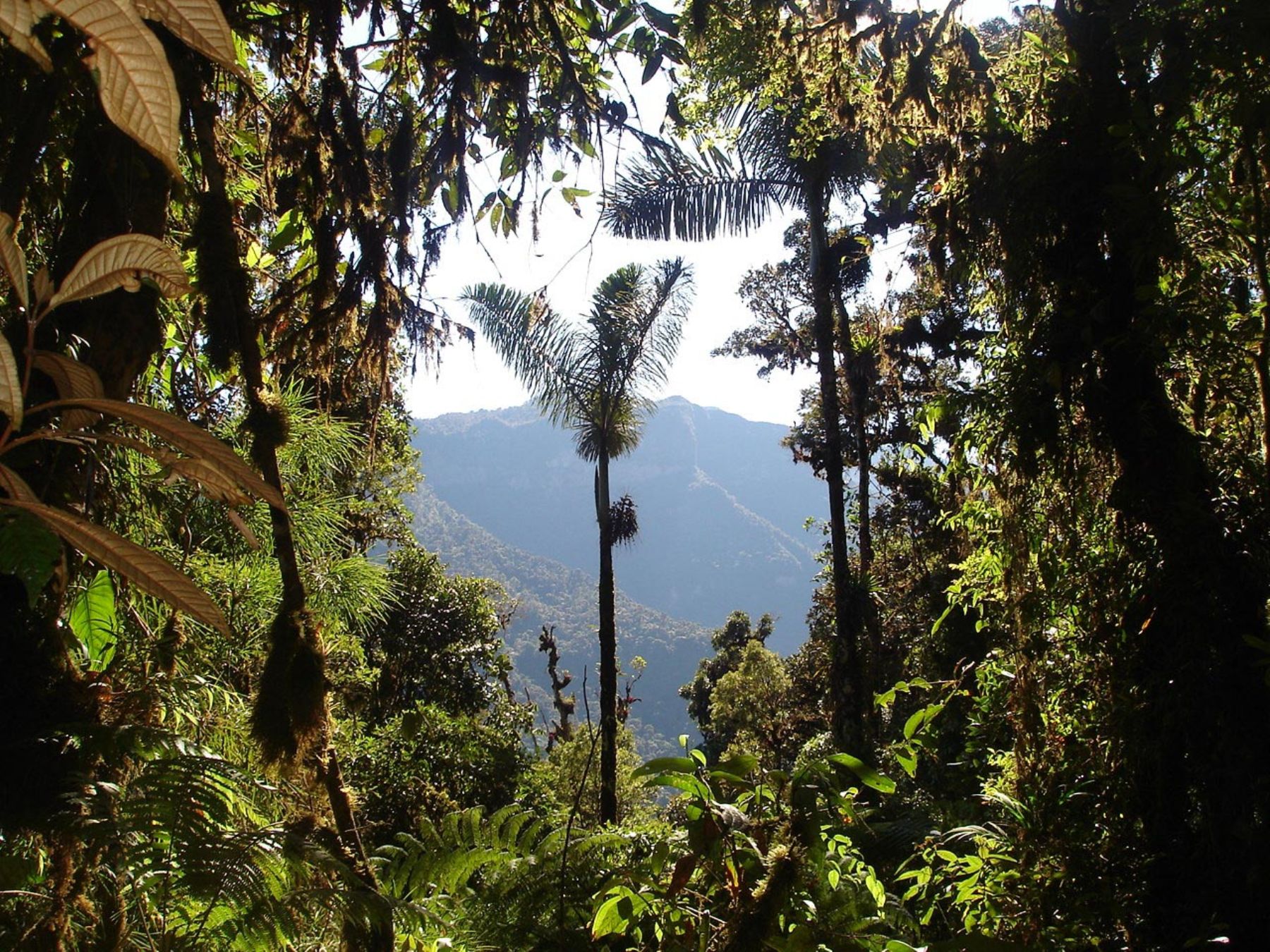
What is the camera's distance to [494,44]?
2119 millimetres

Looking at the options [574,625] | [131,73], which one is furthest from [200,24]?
[574,625]

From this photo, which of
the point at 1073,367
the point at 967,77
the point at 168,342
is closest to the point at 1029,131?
the point at 967,77

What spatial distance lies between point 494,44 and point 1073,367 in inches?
67.8

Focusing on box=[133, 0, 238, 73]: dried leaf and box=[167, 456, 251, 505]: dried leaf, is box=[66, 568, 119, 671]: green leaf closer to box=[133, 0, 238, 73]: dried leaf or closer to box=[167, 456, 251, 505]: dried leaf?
box=[167, 456, 251, 505]: dried leaf

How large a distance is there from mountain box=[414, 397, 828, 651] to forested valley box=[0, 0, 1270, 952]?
119 meters

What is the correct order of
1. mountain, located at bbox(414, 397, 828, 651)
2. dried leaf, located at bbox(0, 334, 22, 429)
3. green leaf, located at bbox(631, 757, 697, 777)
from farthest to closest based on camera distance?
mountain, located at bbox(414, 397, 828, 651) → green leaf, located at bbox(631, 757, 697, 777) → dried leaf, located at bbox(0, 334, 22, 429)

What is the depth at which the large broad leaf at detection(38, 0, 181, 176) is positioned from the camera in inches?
15.2

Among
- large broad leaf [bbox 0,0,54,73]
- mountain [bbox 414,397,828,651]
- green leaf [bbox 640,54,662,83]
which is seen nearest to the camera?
large broad leaf [bbox 0,0,54,73]

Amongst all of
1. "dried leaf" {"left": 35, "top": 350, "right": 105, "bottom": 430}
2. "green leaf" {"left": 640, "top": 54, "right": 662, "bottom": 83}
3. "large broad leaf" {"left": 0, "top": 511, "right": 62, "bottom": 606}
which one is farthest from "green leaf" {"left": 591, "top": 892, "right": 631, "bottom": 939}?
"green leaf" {"left": 640, "top": 54, "right": 662, "bottom": 83}

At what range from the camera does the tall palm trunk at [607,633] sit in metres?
8.79

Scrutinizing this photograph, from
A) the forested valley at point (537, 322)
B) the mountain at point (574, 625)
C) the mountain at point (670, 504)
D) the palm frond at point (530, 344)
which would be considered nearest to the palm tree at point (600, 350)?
the palm frond at point (530, 344)

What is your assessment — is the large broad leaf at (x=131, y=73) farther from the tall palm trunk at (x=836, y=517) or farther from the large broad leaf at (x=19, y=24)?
the tall palm trunk at (x=836, y=517)

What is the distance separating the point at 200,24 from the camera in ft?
1.38

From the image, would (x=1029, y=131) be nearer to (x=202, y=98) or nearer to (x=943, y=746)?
(x=202, y=98)
